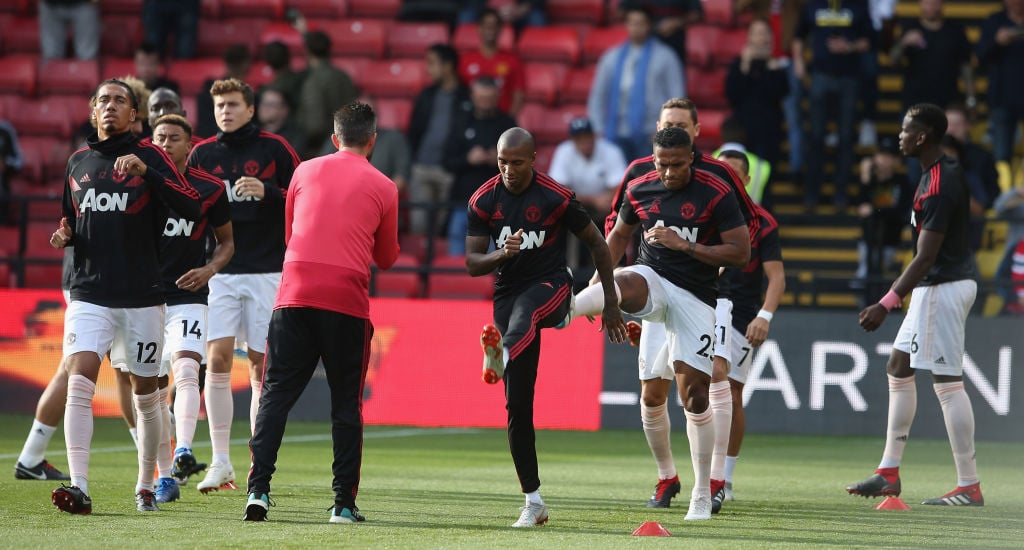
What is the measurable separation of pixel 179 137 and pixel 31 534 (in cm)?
304

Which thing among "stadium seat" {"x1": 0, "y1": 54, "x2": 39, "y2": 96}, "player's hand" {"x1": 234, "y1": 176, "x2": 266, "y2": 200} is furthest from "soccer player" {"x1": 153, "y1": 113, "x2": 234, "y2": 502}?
"stadium seat" {"x1": 0, "y1": 54, "x2": 39, "y2": 96}

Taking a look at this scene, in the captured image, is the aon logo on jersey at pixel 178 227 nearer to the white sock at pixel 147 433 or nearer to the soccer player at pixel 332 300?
the white sock at pixel 147 433

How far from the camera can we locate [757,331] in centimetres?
961

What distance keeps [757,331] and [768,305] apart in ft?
0.78

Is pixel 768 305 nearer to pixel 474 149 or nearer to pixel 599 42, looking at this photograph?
pixel 474 149

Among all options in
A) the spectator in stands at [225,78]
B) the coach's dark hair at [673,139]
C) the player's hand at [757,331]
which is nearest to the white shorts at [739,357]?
the player's hand at [757,331]

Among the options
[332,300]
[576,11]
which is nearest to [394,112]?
[576,11]

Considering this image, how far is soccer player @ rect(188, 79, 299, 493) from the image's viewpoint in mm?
9805

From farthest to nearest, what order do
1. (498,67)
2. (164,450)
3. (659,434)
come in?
(498,67)
(659,434)
(164,450)

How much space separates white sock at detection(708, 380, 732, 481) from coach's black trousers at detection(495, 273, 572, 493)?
1670 millimetres

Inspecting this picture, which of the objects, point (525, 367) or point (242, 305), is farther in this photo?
point (242, 305)

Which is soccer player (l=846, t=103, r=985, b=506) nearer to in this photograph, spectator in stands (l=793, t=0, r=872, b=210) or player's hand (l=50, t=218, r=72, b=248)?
player's hand (l=50, t=218, r=72, b=248)

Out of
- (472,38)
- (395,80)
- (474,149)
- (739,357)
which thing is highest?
(472,38)

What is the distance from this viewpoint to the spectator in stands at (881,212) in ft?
52.7
